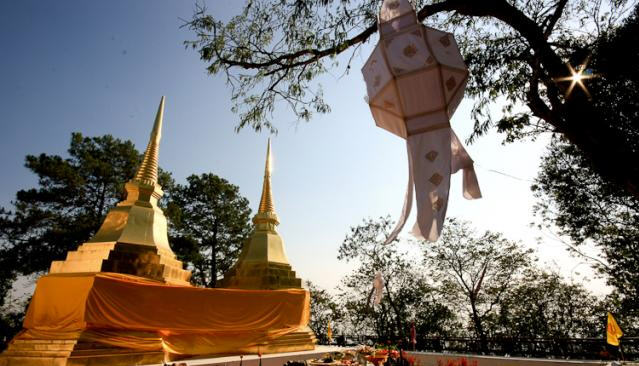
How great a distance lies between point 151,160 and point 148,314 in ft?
22.5

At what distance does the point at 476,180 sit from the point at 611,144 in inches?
55.8

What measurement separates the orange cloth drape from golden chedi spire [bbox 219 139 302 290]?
1846 millimetres

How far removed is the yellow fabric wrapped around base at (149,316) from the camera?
10.2 metres

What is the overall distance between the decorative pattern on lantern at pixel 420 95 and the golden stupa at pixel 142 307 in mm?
10413

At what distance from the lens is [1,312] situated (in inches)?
830

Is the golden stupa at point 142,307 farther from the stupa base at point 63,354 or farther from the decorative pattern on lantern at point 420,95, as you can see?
the decorative pattern on lantern at point 420,95

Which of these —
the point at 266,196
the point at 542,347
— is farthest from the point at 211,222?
the point at 542,347

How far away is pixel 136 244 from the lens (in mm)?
12391

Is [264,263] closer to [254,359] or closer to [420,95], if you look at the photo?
[254,359]

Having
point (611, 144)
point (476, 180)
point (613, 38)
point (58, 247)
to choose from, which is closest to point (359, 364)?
point (476, 180)

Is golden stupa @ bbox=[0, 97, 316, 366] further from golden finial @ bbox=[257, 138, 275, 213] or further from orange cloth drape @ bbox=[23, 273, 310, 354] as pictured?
golden finial @ bbox=[257, 138, 275, 213]

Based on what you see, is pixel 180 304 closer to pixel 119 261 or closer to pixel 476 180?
pixel 119 261

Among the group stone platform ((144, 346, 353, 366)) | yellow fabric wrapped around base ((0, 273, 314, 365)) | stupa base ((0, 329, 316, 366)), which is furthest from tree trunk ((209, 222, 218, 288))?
stupa base ((0, 329, 316, 366))

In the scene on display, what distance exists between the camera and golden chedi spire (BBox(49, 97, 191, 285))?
459 inches
